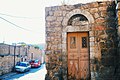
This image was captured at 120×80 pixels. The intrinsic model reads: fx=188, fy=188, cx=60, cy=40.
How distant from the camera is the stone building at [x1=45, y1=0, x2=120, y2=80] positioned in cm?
827

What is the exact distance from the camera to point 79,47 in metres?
8.90

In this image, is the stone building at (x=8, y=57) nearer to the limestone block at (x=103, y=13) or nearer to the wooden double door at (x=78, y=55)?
the wooden double door at (x=78, y=55)

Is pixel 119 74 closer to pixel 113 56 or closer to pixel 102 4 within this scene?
pixel 113 56

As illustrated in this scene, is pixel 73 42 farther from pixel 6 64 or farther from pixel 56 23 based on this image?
pixel 6 64

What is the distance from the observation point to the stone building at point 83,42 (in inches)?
326

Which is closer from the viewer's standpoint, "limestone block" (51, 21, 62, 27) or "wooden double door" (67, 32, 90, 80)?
"wooden double door" (67, 32, 90, 80)

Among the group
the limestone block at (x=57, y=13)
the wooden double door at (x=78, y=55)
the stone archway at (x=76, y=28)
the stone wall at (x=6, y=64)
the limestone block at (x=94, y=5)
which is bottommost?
→ the stone wall at (x=6, y=64)

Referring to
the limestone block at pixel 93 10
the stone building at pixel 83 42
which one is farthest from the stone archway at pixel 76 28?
the limestone block at pixel 93 10

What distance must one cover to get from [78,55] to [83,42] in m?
0.66

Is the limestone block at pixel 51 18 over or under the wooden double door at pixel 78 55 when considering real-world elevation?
over

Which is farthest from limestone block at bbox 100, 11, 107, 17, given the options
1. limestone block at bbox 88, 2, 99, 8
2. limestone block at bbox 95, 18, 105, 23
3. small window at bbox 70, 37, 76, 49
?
small window at bbox 70, 37, 76, 49

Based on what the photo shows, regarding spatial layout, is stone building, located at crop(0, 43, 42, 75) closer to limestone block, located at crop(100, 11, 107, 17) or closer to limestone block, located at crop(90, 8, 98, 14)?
limestone block, located at crop(90, 8, 98, 14)

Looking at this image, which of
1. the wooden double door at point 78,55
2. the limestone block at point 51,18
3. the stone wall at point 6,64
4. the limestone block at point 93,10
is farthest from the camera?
the stone wall at point 6,64

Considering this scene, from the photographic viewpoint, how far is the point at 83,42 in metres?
8.91
